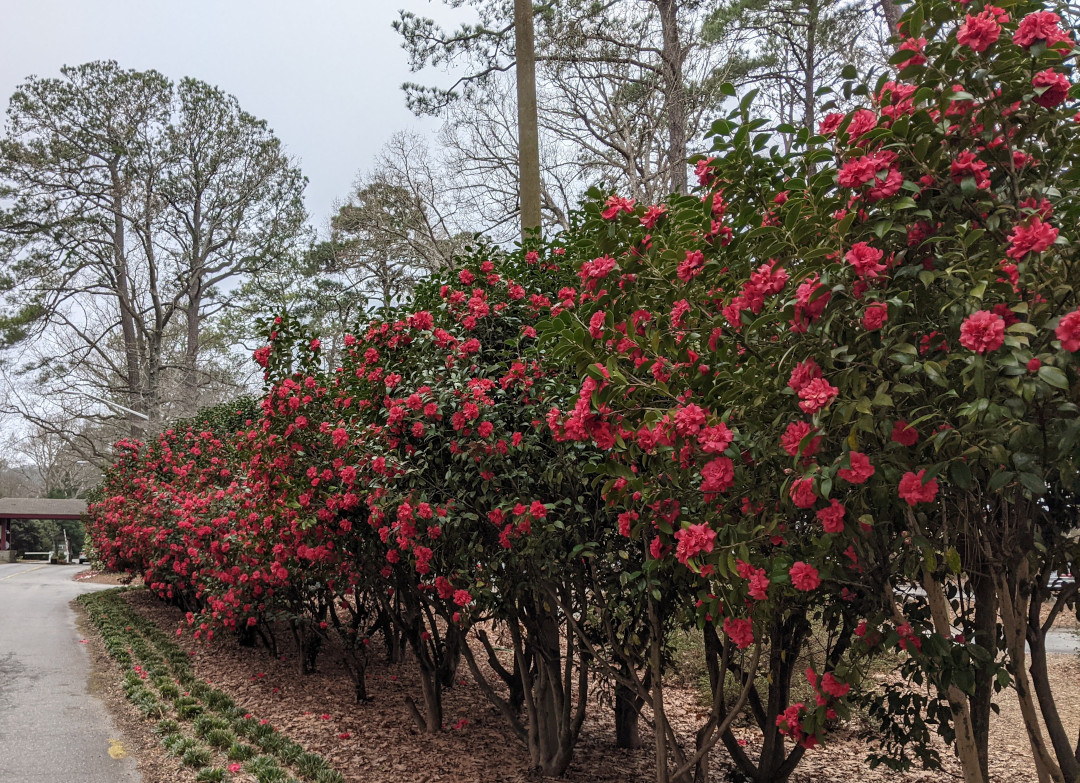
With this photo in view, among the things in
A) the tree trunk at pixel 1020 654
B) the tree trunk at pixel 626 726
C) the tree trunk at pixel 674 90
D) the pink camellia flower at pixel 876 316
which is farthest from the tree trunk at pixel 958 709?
the tree trunk at pixel 674 90

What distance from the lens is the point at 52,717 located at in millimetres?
6402

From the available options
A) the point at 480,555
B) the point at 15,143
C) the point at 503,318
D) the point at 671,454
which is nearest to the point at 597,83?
the point at 503,318

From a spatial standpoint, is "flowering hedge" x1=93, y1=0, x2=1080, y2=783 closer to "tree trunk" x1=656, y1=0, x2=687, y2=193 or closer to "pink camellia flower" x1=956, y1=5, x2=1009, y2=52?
"pink camellia flower" x1=956, y1=5, x2=1009, y2=52

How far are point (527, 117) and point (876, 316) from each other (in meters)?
6.76

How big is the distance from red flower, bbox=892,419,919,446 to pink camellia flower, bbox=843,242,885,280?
39 cm

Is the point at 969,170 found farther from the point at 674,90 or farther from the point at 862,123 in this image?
the point at 674,90

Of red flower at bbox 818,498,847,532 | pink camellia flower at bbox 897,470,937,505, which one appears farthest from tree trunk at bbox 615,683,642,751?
pink camellia flower at bbox 897,470,937,505

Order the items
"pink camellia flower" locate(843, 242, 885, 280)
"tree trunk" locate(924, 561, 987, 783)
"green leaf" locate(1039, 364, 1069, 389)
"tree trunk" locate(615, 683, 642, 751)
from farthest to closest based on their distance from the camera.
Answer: "tree trunk" locate(615, 683, 642, 751) < "tree trunk" locate(924, 561, 987, 783) < "pink camellia flower" locate(843, 242, 885, 280) < "green leaf" locate(1039, 364, 1069, 389)

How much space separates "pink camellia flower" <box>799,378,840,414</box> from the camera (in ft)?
6.16

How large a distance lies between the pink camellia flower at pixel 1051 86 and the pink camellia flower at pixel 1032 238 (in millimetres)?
357

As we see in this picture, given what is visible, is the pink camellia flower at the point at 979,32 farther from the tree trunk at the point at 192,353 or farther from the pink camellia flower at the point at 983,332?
the tree trunk at the point at 192,353

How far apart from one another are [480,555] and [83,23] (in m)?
19.2

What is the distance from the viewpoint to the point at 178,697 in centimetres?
666

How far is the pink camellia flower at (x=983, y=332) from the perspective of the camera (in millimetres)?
1633
